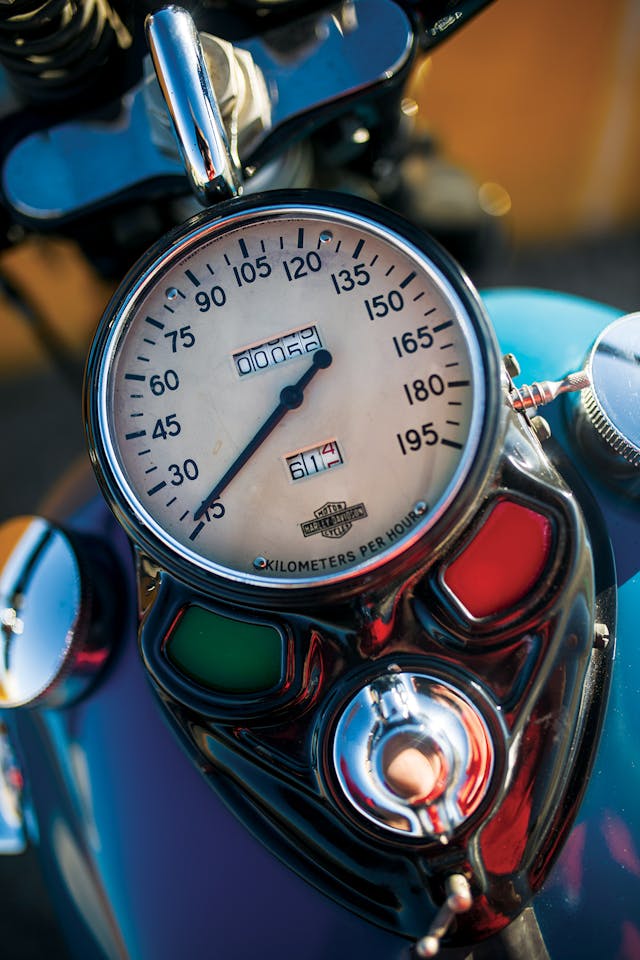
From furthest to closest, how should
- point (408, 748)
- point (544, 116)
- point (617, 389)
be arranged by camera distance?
point (544, 116) < point (617, 389) < point (408, 748)

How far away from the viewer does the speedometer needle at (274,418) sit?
0.83 metres

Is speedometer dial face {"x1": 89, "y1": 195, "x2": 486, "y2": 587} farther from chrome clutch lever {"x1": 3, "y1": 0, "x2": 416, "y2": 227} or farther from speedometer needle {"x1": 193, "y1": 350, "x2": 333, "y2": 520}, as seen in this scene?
chrome clutch lever {"x1": 3, "y1": 0, "x2": 416, "y2": 227}

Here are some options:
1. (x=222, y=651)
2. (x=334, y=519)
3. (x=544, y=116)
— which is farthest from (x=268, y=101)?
(x=544, y=116)

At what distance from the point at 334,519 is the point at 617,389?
1.04 feet

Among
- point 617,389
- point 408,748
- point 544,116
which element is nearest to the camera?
point 408,748

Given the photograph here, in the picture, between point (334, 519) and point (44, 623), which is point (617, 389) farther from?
point (44, 623)

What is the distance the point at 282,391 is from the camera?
0.84 m

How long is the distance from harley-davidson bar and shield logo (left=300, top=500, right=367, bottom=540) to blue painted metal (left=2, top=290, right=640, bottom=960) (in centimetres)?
27

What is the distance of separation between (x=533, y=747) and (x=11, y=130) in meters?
0.90

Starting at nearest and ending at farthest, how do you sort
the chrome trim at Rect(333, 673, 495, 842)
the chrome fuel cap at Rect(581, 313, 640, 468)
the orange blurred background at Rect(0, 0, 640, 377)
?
the chrome trim at Rect(333, 673, 495, 842) → the chrome fuel cap at Rect(581, 313, 640, 468) → the orange blurred background at Rect(0, 0, 640, 377)

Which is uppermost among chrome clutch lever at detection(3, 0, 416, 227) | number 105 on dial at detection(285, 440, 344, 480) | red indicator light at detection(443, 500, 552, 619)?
chrome clutch lever at detection(3, 0, 416, 227)

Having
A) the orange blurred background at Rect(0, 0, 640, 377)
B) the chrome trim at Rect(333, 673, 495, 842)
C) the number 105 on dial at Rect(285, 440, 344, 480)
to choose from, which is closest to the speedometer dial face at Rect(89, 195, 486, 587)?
the number 105 on dial at Rect(285, 440, 344, 480)

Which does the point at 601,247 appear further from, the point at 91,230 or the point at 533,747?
the point at 533,747

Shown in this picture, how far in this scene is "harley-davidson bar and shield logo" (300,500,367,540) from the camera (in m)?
0.83
